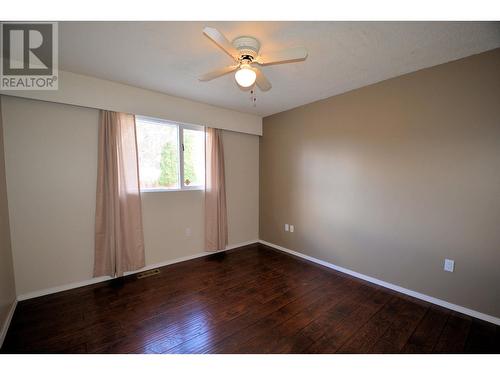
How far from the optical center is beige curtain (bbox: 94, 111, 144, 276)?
93.8 inches

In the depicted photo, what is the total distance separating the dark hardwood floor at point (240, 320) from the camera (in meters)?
1.51

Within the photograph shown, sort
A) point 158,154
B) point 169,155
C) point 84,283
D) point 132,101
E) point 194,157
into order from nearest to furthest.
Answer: point 84,283, point 132,101, point 158,154, point 169,155, point 194,157

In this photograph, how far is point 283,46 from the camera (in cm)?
168

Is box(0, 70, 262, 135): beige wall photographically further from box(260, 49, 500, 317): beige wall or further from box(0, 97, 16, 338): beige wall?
box(260, 49, 500, 317): beige wall

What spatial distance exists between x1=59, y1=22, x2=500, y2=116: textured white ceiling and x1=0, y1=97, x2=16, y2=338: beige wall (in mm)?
1261

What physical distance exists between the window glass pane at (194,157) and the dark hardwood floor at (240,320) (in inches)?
57.3

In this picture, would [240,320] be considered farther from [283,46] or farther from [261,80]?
[283,46]

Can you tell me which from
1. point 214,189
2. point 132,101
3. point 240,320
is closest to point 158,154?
point 132,101

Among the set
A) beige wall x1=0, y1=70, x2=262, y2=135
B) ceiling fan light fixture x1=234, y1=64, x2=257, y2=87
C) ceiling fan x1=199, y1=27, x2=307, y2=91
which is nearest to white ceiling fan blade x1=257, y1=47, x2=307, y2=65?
ceiling fan x1=199, y1=27, x2=307, y2=91

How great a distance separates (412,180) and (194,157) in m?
2.89

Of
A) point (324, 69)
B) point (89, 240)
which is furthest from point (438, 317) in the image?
point (89, 240)

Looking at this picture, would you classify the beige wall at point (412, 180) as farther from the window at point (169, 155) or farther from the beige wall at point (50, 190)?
the beige wall at point (50, 190)

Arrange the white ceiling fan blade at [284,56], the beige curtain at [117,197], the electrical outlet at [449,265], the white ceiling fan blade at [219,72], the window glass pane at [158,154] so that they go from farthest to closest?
the window glass pane at [158,154] < the beige curtain at [117,197] < the electrical outlet at [449,265] < the white ceiling fan blade at [219,72] < the white ceiling fan blade at [284,56]

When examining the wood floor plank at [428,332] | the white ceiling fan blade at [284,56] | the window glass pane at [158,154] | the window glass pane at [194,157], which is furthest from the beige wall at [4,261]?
the wood floor plank at [428,332]
